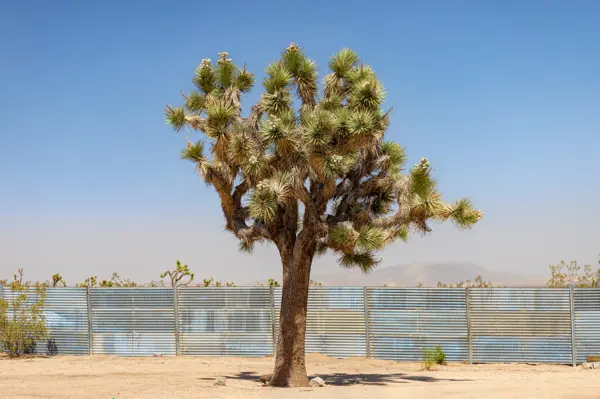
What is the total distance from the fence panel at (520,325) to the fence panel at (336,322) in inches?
123

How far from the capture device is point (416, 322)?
70.2ft

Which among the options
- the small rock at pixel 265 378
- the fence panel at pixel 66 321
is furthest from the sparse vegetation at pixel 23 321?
the small rock at pixel 265 378

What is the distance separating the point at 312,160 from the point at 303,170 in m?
0.53

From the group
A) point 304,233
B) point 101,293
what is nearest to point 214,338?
point 101,293

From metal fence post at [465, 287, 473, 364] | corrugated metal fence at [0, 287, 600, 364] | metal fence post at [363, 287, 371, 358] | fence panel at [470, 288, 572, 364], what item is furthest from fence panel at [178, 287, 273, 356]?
fence panel at [470, 288, 572, 364]

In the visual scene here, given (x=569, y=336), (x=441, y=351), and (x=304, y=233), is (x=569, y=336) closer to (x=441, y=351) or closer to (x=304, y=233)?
(x=441, y=351)

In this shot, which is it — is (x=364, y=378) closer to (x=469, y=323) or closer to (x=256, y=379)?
(x=256, y=379)

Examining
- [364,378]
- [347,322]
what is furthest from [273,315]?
[364,378]

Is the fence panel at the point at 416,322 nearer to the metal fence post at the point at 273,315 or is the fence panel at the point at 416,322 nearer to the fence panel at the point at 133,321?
the metal fence post at the point at 273,315

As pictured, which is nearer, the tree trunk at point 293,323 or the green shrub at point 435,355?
the tree trunk at point 293,323

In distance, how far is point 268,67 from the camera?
15953 millimetres

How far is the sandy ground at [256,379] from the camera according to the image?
572 inches

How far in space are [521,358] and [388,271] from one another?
507ft

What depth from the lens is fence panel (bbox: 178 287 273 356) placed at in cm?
2222
